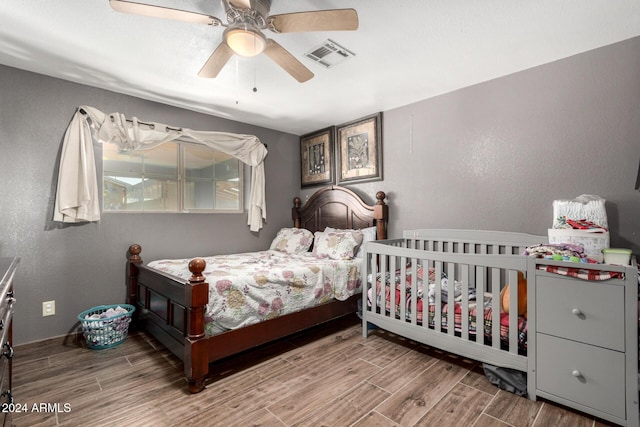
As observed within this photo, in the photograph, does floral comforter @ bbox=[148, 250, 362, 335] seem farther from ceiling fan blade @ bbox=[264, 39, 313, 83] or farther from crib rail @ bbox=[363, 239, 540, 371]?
ceiling fan blade @ bbox=[264, 39, 313, 83]

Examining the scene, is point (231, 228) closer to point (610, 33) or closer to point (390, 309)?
point (390, 309)

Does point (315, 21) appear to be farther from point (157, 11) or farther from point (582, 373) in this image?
point (582, 373)

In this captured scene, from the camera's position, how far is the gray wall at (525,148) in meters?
2.00

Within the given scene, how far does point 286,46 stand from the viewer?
6.84ft

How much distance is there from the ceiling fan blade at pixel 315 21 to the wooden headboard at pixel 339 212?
1.92m

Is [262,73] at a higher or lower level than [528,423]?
higher

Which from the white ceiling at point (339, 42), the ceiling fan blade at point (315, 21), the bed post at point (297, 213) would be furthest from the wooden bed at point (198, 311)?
the ceiling fan blade at point (315, 21)

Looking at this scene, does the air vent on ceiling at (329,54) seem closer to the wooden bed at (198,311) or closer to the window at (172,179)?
the wooden bed at (198,311)

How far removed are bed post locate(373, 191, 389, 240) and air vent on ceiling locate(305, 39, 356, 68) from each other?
1439 mm

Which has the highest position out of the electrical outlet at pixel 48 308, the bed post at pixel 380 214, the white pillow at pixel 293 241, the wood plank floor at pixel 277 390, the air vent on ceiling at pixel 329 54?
the air vent on ceiling at pixel 329 54

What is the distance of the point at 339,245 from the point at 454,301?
129 centimetres

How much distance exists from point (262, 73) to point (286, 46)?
440 millimetres

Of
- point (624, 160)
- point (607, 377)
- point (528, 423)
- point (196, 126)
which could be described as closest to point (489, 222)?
point (624, 160)

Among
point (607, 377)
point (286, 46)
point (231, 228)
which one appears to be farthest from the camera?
point (231, 228)
